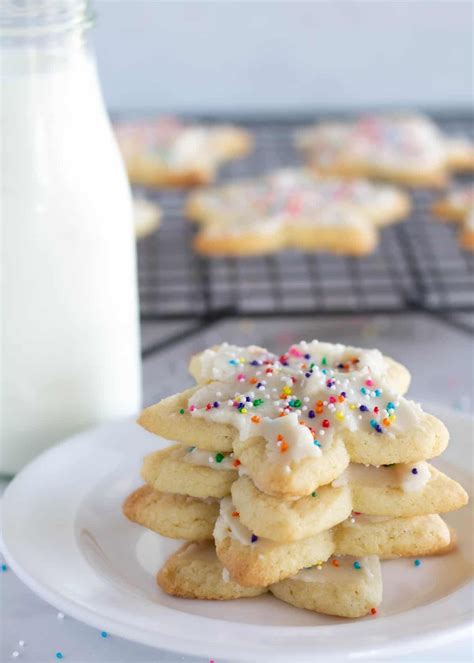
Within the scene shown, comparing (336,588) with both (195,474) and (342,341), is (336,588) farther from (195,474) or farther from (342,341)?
(342,341)

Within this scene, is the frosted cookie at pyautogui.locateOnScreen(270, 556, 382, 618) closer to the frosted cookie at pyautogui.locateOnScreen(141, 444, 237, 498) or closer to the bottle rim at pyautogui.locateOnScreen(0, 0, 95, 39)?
the frosted cookie at pyautogui.locateOnScreen(141, 444, 237, 498)

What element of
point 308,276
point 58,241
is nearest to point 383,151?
point 308,276

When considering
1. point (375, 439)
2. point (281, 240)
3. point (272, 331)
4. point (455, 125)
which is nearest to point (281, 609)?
point (375, 439)

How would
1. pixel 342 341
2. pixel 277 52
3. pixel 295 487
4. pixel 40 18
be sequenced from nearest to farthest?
pixel 295 487 < pixel 40 18 < pixel 342 341 < pixel 277 52

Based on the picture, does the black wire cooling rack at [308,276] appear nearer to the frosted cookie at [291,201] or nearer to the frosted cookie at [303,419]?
the frosted cookie at [291,201]

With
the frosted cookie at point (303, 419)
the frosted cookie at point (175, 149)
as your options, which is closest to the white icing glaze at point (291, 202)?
Result: the frosted cookie at point (175, 149)

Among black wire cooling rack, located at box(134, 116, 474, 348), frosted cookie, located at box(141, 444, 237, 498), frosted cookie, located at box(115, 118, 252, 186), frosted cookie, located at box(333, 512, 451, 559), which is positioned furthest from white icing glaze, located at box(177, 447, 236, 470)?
frosted cookie, located at box(115, 118, 252, 186)
